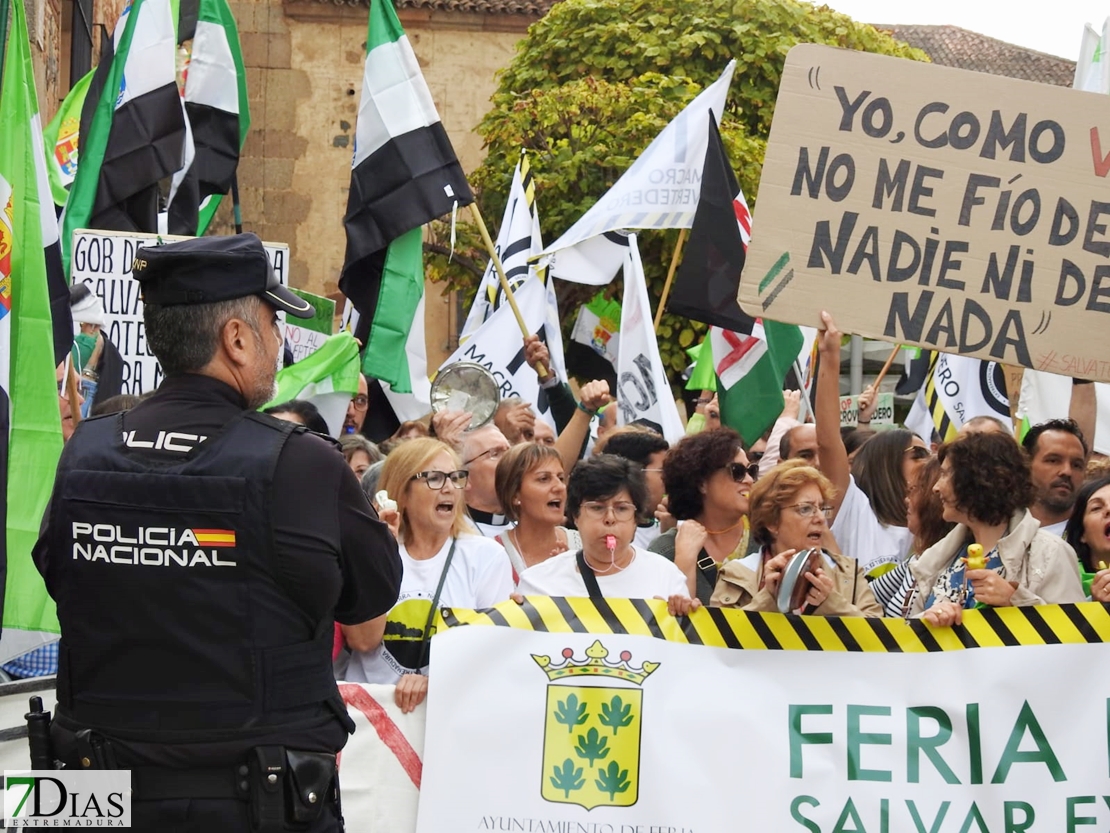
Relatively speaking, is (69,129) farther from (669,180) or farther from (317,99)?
(317,99)

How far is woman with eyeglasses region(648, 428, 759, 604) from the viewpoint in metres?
6.40

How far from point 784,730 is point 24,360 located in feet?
9.31

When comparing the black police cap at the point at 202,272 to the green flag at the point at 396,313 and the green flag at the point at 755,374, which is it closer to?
the green flag at the point at 396,313

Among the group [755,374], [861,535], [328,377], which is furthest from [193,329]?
[755,374]

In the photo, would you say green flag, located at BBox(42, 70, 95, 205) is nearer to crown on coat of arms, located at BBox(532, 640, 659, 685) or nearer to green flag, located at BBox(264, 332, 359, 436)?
green flag, located at BBox(264, 332, 359, 436)

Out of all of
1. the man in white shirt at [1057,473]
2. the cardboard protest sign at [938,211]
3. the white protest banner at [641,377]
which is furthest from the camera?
the white protest banner at [641,377]

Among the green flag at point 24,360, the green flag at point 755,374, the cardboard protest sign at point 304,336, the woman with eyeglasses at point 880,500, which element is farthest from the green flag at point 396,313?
the green flag at point 24,360

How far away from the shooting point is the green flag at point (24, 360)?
5172 mm

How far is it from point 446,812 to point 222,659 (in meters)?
1.75

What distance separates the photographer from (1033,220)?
557 cm

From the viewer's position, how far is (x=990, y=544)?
17.0ft

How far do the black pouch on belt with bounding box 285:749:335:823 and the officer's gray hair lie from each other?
2.87ft

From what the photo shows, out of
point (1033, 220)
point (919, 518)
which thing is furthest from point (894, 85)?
point (919, 518)

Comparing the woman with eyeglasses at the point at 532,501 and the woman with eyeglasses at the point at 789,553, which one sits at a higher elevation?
the woman with eyeglasses at the point at 789,553
